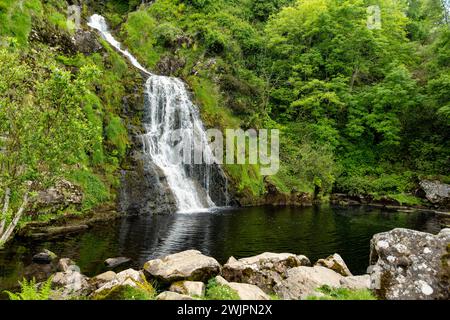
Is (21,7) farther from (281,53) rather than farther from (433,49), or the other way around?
(433,49)

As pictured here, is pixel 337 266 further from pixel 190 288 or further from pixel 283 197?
pixel 283 197

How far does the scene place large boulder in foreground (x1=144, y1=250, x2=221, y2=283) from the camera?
36.2 ft

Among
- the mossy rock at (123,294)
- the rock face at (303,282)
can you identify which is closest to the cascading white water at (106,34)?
the rock face at (303,282)

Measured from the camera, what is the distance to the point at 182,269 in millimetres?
11203

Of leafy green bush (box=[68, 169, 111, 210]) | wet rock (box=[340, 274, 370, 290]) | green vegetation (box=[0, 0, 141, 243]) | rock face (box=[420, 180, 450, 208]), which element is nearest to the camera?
wet rock (box=[340, 274, 370, 290])

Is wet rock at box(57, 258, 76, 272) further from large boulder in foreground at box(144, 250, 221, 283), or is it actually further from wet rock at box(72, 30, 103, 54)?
wet rock at box(72, 30, 103, 54)

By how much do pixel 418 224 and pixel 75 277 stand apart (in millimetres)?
23040

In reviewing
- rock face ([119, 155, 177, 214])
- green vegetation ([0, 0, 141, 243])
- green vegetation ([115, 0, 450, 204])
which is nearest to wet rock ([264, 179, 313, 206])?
green vegetation ([115, 0, 450, 204])

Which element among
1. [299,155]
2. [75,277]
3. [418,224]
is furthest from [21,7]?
[418,224]

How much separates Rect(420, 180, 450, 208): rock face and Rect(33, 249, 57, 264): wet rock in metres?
33.0

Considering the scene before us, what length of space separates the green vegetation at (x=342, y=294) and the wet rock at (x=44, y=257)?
10329mm

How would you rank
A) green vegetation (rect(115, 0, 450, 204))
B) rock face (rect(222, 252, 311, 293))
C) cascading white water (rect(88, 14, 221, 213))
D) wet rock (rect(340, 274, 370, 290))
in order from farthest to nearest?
1. green vegetation (rect(115, 0, 450, 204))
2. cascading white water (rect(88, 14, 221, 213))
3. rock face (rect(222, 252, 311, 293))
4. wet rock (rect(340, 274, 370, 290))

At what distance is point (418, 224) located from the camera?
25.3 metres

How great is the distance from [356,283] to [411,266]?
2.21m
